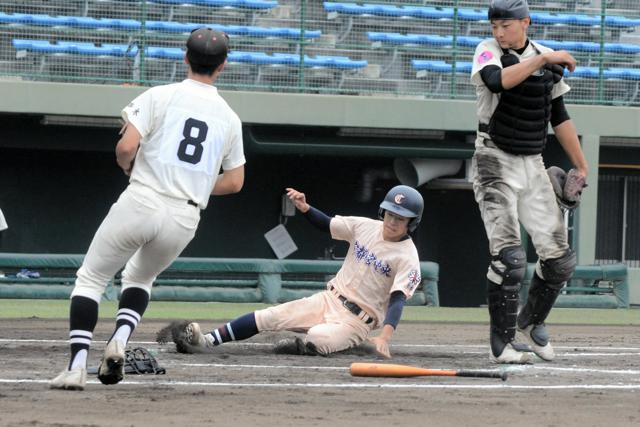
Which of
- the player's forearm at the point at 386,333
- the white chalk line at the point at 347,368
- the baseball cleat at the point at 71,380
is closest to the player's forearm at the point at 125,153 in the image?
the baseball cleat at the point at 71,380

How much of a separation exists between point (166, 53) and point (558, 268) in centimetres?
1043

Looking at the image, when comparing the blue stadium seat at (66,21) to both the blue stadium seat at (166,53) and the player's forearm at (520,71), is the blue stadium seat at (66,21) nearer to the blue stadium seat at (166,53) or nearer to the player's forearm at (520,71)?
the blue stadium seat at (166,53)

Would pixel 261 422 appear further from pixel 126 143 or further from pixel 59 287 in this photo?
pixel 59 287

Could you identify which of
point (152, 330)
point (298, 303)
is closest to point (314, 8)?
point (152, 330)

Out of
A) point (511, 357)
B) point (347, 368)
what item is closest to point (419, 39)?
point (511, 357)

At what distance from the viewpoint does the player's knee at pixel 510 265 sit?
770 centimetres

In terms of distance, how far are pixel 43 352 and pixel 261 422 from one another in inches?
126

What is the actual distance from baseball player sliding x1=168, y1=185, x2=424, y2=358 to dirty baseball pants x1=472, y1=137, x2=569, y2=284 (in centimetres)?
43

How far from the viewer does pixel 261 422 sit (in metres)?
4.86

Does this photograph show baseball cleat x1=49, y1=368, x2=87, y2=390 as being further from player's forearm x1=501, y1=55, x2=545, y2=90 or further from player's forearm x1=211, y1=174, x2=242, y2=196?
player's forearm x1=501, y1=55, x2=545, y2=90

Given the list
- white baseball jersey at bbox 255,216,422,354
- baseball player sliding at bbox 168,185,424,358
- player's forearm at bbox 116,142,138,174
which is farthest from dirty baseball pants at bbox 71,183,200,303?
white baseball jersey at bbox 255,216,422,354

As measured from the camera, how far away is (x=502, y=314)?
7723 mm

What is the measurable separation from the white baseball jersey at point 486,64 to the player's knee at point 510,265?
0.83 meters

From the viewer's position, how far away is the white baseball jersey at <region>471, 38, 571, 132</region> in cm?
761
